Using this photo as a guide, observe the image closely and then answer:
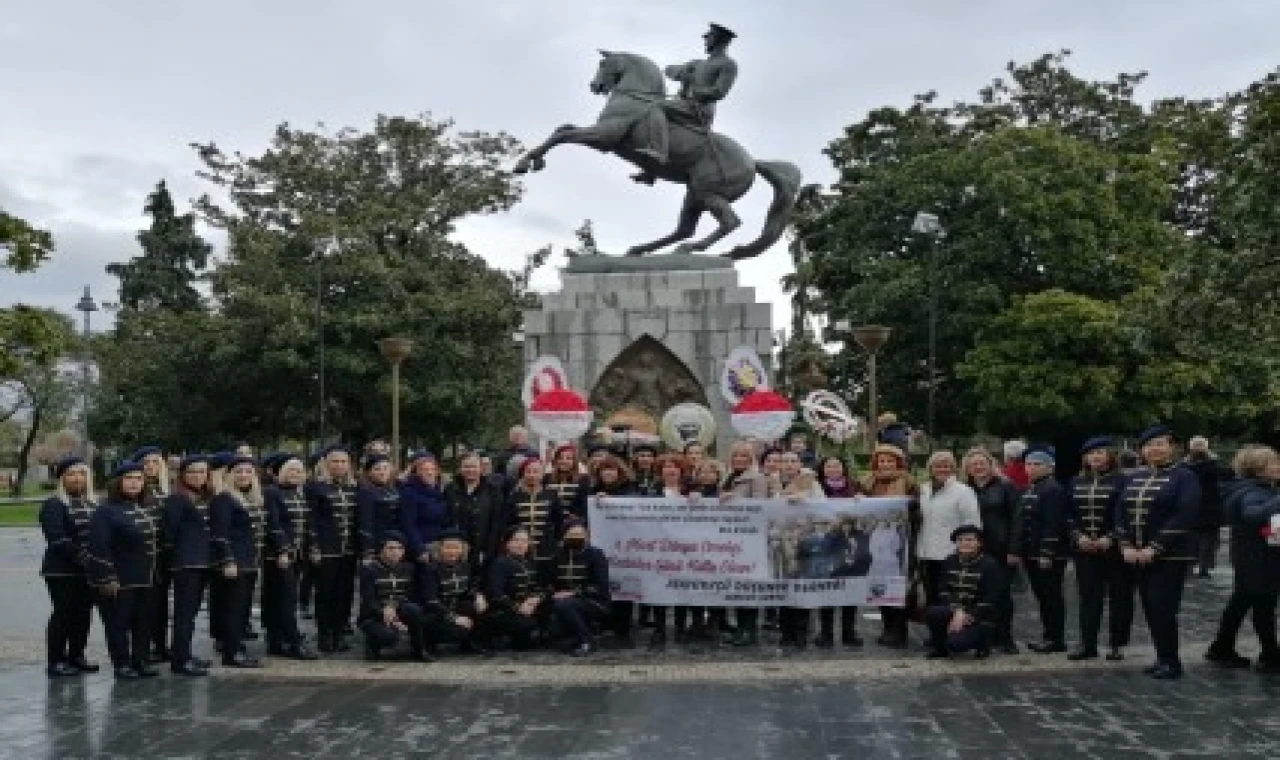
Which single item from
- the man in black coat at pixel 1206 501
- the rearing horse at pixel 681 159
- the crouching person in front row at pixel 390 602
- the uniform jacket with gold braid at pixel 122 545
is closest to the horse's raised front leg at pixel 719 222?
the rearing horse at pixel 681 159

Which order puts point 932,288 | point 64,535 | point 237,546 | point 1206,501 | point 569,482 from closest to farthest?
point 64,535 → point 237,546 → point 569,482 → point 1206,501 → point 932,288

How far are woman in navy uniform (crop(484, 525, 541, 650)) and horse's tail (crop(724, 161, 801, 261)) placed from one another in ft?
28.0

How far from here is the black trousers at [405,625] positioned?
9984mm

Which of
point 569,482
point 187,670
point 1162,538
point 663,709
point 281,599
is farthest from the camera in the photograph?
point 569,482

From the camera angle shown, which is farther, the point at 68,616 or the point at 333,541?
the point at 333,541

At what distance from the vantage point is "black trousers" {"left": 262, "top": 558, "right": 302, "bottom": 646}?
34.2 feet

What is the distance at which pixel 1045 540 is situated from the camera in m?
10.0

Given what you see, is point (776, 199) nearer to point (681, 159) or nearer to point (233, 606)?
point (681, 159)

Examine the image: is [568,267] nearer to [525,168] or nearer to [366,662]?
[525,168]

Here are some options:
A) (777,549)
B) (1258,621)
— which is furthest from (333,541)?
(1258,621)

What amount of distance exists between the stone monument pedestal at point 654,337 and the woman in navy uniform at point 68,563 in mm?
8230

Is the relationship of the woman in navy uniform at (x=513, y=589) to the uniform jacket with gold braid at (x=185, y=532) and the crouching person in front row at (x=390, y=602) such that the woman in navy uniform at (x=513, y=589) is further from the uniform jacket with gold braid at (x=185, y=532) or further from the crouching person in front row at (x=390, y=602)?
the uniform jacket with gold braid at (x=185, y=532)

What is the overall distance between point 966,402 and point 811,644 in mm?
21339

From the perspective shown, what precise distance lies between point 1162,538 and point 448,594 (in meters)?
5.28
